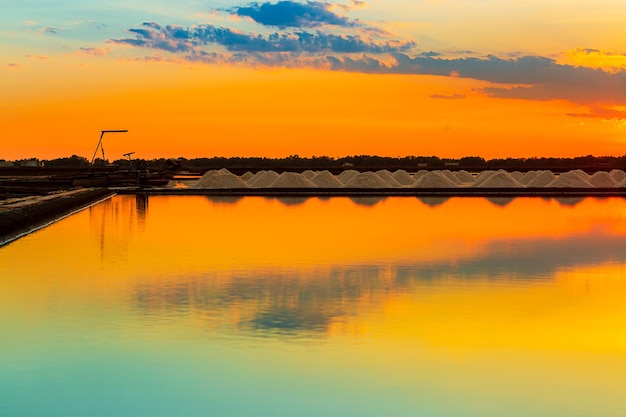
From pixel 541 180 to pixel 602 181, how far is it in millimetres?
3678

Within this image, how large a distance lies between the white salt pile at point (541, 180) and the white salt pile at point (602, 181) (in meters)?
2.47

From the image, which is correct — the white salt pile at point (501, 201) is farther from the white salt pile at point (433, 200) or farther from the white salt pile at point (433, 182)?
the white salt pile at point (433, 182)

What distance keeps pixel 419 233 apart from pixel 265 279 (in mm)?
9166

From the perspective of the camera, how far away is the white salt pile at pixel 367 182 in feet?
163

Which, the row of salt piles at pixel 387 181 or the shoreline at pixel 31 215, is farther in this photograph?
the row of salt piles at pixel 387 181

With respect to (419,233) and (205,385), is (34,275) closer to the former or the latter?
(205,385)

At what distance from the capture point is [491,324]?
9641 mm

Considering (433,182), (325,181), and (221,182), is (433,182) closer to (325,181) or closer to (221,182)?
(325,181)

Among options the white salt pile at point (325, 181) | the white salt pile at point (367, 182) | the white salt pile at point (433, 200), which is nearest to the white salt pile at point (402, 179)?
the white salt pile at point (367, 182)

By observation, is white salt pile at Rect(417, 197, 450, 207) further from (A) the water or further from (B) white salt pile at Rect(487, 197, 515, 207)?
(A) the water

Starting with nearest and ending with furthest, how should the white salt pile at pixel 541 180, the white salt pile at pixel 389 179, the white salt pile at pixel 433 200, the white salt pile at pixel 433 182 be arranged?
the white salt pile at pixel 433 200
the white salt pile at pixel 433 182
the white salt pile at pixel 389 179
the white salt pile at pixel 541 180

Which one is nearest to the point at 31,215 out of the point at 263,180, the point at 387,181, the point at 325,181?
the point at 263,180

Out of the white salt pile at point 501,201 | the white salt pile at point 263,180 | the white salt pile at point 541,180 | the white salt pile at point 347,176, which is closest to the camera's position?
the white salt pile at point 501,201

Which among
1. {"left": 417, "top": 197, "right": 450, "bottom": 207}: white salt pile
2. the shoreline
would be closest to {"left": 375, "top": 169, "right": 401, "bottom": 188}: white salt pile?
Result: {"left": 417, "top": 197, "right": 450, "bottom": 207}: white salt pile
